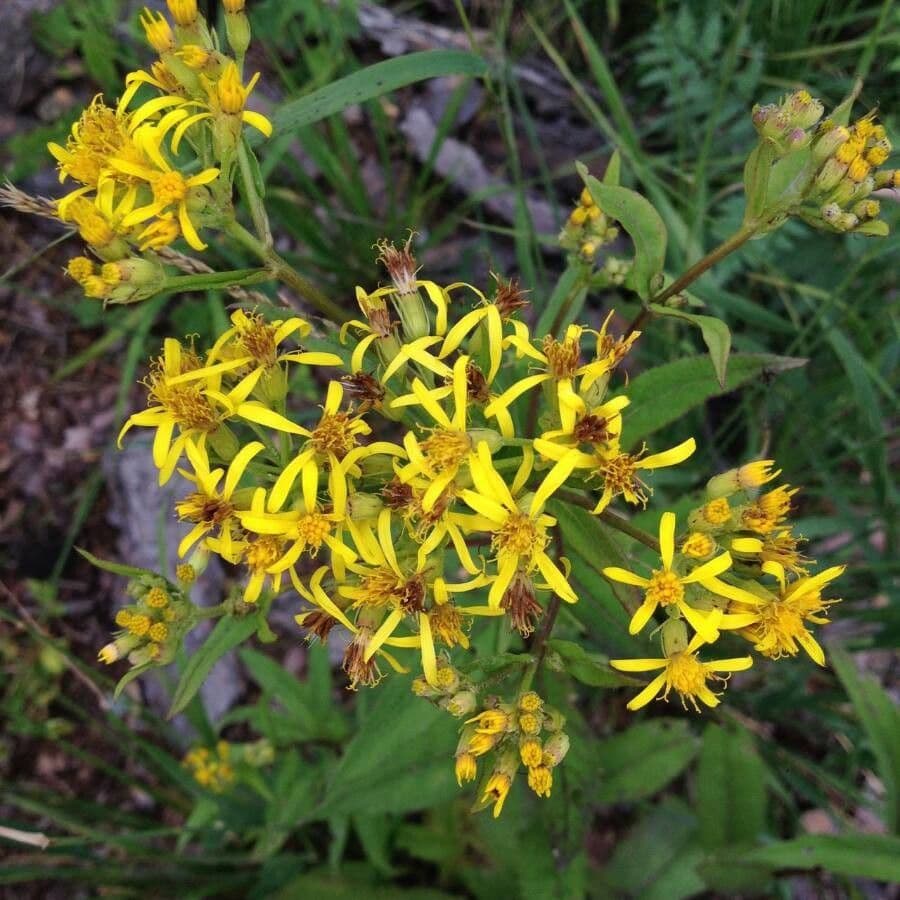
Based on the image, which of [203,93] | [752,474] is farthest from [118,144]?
[752,474]

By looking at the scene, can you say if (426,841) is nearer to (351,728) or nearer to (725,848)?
(351,728)

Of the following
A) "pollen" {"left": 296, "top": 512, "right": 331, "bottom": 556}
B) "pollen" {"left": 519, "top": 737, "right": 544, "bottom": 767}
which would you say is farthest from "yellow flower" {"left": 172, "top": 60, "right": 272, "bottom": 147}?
"pollen" {"left": 519, "top": 737, "right": 544, "bottom": 767}

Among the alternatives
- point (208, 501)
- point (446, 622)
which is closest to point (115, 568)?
point (208, 501)

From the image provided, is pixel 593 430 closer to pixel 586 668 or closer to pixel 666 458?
pixel 666 458

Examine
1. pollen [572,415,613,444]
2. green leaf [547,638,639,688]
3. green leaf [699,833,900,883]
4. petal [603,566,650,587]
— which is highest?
pollen [572,415,613,444]

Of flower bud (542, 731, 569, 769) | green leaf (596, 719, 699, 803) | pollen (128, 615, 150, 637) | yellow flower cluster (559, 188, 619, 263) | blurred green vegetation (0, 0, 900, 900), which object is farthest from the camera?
green leaf (596, 719, 699, 803)

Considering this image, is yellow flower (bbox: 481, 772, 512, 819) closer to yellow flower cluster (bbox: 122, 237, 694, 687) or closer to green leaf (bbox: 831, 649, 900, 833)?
yellow flower cluster (bbox: 122, 237, 694, 687)
